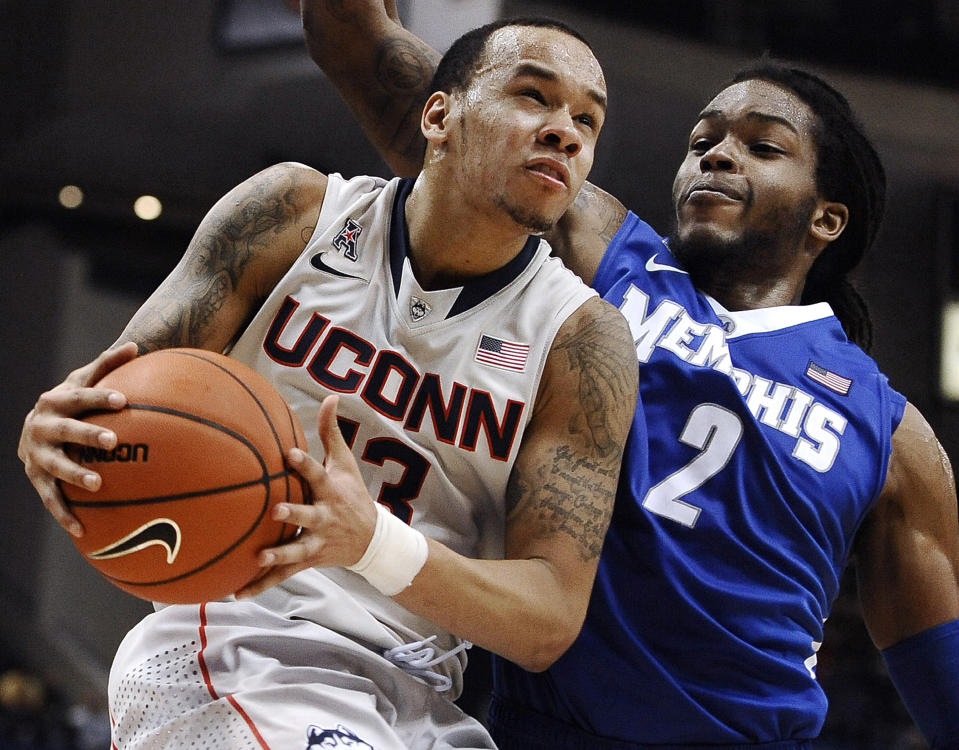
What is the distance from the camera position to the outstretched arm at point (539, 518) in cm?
151

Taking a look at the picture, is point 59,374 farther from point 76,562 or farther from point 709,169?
point 709,169

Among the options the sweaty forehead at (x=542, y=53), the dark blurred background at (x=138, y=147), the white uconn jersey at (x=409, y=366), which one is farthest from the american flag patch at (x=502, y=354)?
the dark blurred background at (x=138, y=147)

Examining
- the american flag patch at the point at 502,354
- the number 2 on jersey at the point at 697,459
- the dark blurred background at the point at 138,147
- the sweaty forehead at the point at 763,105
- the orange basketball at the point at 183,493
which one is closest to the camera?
the orange basketball at the point at 183,493

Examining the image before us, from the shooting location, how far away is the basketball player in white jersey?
1785 mm

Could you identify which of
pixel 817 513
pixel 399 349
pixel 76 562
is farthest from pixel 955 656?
pixel 76 562

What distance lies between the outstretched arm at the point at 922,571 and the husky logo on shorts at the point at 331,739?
1448 millimetres

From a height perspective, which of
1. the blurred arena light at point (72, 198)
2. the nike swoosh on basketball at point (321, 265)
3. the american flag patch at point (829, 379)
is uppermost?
the nike swoosh on basketball at point (321, 265)

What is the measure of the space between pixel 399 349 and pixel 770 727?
111 centimetres

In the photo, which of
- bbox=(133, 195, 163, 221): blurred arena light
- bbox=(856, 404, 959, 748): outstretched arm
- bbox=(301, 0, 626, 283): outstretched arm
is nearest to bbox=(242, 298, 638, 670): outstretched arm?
bbox=(301, 0, 626, 283): outstretched arm

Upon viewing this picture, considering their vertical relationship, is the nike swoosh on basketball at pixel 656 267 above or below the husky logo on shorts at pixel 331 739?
above

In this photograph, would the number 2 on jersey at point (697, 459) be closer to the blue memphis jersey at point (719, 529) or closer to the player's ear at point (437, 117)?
the blue memphis jersey at point (719, 529)

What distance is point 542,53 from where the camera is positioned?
6.87ft

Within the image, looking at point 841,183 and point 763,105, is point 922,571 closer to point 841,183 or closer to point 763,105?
point 841,183

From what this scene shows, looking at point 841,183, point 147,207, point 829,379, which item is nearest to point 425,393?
point 829,379
